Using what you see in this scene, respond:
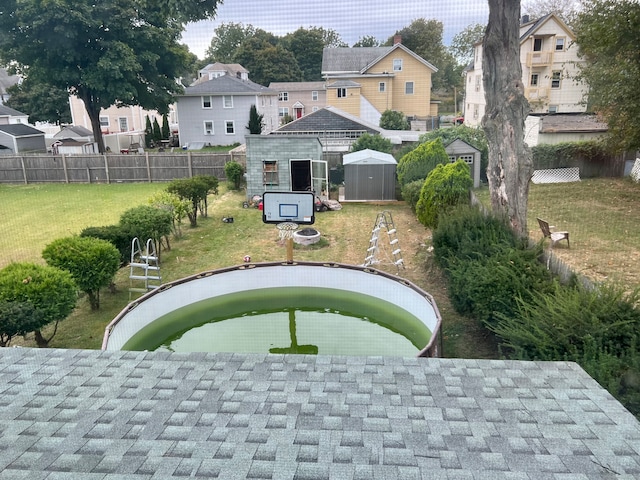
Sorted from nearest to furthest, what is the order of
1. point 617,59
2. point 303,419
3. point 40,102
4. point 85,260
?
point 303,419 → point 85,260 → point 617,59 → point 40,102

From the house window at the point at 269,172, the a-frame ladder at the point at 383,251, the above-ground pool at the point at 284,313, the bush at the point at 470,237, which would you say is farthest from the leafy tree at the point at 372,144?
the above-ground pool at the point at 284,313

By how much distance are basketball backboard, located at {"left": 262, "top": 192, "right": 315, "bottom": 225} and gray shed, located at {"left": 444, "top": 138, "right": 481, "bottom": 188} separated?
820 cm

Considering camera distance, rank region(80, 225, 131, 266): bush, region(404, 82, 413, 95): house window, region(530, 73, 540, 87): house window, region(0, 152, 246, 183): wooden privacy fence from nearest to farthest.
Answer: region(80, 225, 131, 266): bush → region(0, 152, 246, 183): wooden privacy fence → region(530, 73, 540, 87): house window → region(404, 82, 413, 95): house window

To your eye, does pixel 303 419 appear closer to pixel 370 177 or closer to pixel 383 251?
pixel 383 251

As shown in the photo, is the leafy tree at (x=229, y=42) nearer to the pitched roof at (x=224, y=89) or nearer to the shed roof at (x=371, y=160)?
the pitched roof at (x=224, y=89)

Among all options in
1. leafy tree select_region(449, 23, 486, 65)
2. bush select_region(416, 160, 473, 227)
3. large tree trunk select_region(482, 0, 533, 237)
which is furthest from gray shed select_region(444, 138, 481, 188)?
leafy tree select_region(449, 23, 486, 65)

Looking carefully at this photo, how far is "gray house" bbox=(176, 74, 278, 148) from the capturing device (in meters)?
25.3

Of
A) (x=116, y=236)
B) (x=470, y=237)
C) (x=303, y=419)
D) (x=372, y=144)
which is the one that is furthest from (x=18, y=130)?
(x=303, y=419)

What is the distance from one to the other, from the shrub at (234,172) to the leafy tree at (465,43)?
53.4 ft

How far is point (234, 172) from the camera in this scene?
14992mm

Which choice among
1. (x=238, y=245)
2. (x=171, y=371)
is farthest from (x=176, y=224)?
(x=171, y=371)

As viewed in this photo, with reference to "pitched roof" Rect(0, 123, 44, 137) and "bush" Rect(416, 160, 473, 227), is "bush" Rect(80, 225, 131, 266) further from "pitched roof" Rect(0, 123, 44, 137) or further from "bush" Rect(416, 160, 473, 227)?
"pitched roof" Rect(0, 123, 44, 137)

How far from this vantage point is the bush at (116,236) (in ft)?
23.5

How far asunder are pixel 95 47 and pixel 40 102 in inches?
476
